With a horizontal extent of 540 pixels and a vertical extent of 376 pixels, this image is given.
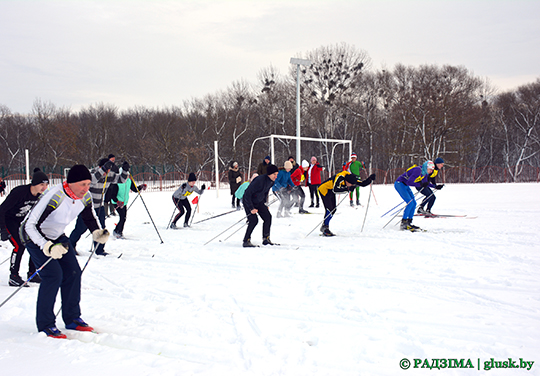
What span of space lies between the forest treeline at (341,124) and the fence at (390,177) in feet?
13.3

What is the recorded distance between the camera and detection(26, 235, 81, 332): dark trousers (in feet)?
9.84

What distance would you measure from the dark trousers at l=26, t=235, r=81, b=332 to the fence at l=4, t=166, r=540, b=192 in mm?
20155

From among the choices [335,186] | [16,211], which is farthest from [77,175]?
→ [335,186]

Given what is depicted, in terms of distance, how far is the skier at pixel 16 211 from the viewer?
434 centimetres

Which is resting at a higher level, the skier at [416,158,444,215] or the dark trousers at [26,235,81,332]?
the skier at [416,158,444,215]

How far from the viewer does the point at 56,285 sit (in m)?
3.02

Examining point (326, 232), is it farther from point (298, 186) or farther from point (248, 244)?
point (298, 186)

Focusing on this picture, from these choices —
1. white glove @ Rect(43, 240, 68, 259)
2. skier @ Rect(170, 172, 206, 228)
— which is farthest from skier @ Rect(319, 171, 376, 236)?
white glove @ Rect(43, 240, 68, 259)

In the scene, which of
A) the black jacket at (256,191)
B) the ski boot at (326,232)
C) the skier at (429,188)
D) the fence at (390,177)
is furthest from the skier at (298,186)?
the fence at (390,177)

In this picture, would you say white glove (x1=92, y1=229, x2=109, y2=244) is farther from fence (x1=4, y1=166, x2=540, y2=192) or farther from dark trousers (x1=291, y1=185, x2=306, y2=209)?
fence (x1=4, y1=166, x2=540, y2=192)

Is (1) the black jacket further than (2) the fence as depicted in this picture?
No

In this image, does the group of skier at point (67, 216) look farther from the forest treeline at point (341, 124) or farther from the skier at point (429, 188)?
the forest treeline at point (341, 124)

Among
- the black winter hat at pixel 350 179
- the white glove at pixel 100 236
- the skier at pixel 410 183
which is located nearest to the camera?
the white glove at pixel 100 236

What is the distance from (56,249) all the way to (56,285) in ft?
1.23
